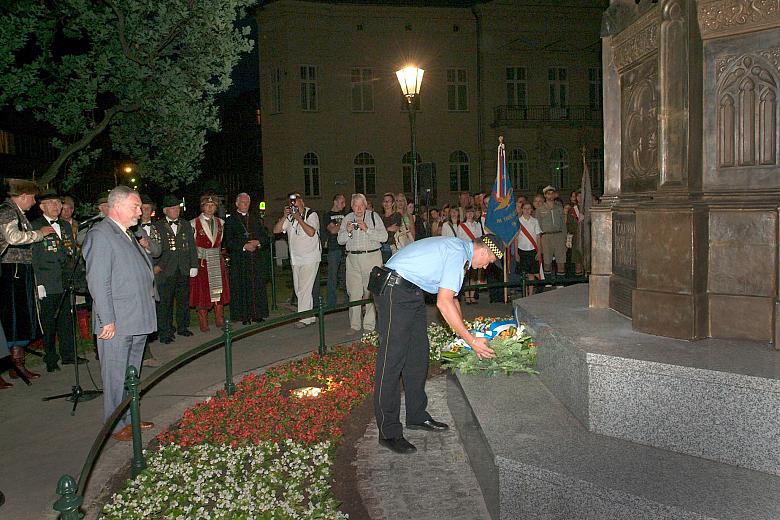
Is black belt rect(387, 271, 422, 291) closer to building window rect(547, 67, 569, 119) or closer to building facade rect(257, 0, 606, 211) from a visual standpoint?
building facade rect(257, 0, 606, 211)

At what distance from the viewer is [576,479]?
4.02 m

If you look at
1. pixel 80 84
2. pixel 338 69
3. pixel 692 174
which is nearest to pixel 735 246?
pixel 692 174

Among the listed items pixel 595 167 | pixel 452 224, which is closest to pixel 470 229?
pixel 452 224

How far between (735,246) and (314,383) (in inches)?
187

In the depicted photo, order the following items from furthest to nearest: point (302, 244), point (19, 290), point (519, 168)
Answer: point (519, 168) < point (302, 244) < point (19, 290)

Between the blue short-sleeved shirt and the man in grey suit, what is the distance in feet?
7.52

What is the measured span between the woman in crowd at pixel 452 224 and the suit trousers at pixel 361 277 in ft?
8.51

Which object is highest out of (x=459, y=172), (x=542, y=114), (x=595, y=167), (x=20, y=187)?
(x=542, y=114)

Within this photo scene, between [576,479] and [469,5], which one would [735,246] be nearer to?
[576,479]

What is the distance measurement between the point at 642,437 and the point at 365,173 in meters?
36.2

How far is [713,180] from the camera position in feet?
16.6

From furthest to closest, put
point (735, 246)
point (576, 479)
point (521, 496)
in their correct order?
point (735, 246) < point (521, 496) < point (576, 479)

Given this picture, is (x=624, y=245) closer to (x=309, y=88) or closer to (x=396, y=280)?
(x=396, y=280)

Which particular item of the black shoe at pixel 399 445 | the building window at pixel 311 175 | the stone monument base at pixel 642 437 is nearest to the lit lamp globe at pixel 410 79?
the black shoe at pixel 399 445
